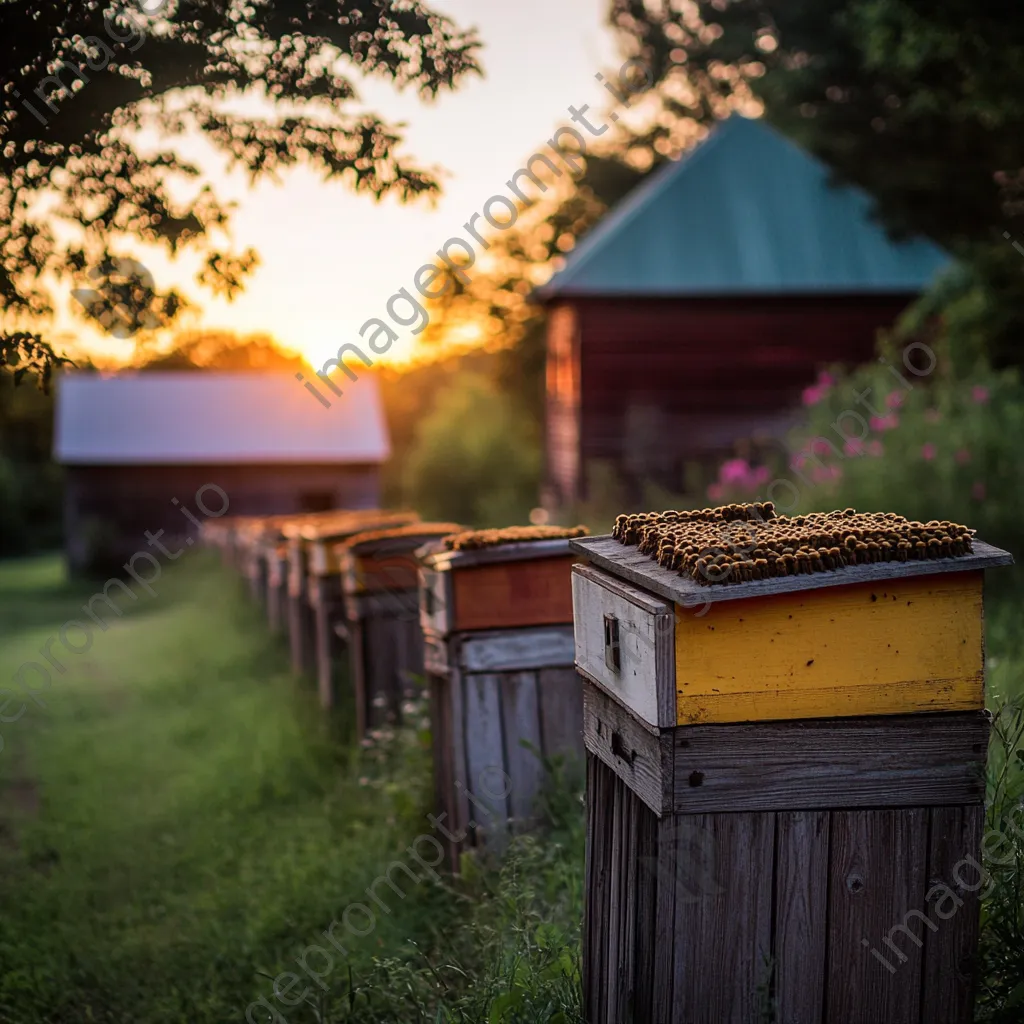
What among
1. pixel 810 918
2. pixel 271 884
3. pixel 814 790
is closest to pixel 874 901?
pixel 810 918

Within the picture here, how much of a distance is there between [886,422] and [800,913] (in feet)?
22.3

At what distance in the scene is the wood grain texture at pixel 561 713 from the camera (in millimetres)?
4449

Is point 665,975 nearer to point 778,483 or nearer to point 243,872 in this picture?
point 243,872

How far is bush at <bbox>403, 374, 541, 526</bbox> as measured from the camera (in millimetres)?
38938

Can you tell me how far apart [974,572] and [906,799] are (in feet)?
1.83

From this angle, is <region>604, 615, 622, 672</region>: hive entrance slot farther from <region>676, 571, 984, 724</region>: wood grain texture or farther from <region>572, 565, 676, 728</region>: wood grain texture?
<region>676, 571, 984, 724</region>: wood grain texture

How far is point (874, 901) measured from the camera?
8.40 ft

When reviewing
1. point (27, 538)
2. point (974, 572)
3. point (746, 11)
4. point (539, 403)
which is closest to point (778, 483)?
point (974, 572)

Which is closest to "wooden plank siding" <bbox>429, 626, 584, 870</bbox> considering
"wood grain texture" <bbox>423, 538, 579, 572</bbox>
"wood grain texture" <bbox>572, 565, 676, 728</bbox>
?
"wood grain texture" <bbox>423, 538, 579, 572</bbox>

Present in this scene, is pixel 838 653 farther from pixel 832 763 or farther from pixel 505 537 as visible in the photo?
pixel 505 537

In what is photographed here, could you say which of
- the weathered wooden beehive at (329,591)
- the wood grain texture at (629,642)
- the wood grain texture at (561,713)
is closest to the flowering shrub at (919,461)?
the weathered wooden beehive at (329,591)

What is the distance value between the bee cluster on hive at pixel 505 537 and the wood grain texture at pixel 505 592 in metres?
0.09

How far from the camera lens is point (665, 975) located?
2543 millimetres

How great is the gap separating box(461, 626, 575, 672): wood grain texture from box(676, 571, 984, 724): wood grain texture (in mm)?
1962
